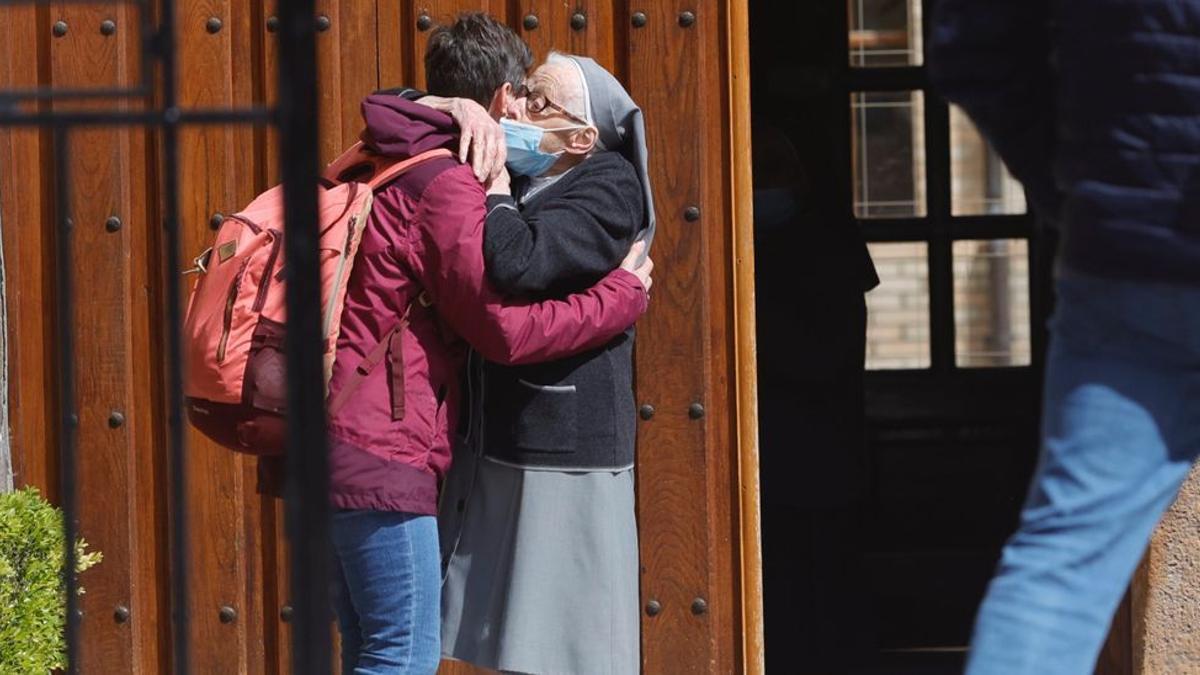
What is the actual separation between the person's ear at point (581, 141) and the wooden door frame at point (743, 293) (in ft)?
2.64

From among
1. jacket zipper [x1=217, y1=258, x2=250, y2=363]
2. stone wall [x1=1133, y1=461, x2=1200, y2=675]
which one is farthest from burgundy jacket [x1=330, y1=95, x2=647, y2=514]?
stone wall [x1=1133, y1=461, x2=1200, y2=675]

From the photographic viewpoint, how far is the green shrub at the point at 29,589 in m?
4.07

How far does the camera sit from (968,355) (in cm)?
1271

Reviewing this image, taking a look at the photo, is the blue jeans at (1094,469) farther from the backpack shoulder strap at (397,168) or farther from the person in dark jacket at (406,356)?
the backpack shoulder strap at (397,168)

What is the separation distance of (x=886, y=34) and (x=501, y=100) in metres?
4.23

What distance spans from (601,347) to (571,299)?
0.48 feet

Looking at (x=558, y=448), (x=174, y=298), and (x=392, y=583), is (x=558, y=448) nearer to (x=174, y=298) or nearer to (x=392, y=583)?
(x=392, y=583)

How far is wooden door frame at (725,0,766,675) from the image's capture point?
460cm

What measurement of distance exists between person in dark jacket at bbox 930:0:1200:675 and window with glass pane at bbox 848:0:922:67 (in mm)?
4921

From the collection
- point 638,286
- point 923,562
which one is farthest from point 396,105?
point 923,562

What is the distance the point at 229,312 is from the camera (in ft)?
11.7

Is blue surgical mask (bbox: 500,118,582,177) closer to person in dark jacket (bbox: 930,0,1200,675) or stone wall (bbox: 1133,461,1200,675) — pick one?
person in dark jacket (bbox: 930,0,1200,675)

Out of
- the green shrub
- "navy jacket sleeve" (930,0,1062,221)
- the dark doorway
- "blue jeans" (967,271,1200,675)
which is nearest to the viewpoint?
"blue jeans" (967,271,1200,675)

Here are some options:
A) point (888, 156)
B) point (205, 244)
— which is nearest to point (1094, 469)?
point (205, 244)
